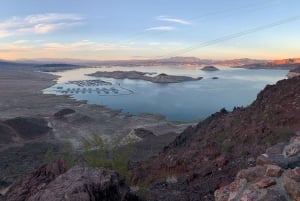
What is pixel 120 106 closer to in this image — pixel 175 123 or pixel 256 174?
pixel 175 123

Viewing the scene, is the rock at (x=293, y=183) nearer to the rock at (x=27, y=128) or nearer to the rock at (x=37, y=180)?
the rock at (x=37, y=180)

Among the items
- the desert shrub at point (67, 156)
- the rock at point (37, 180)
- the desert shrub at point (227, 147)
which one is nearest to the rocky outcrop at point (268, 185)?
the rock at point (37, 180)

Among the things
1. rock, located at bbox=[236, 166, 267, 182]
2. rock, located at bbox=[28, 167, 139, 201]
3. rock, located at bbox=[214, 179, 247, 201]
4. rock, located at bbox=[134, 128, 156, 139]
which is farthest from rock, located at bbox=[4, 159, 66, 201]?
rock, located at bbox=[134, 128, 156, 139]

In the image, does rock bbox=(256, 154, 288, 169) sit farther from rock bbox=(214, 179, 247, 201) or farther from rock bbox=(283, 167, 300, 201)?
rock bbox=(214, 179, 247, 201)

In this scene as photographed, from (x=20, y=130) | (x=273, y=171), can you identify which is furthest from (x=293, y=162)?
(x=20, y=130)

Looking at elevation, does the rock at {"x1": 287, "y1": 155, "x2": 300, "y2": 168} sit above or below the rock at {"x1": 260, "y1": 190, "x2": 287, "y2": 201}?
above

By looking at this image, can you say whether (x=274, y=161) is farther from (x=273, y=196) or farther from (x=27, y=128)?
(x=27, y=128)

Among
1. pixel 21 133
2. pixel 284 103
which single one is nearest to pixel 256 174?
pixel 284 103
